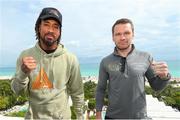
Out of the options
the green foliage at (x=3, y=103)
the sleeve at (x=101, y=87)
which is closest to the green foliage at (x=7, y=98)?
the green foliage at (x=3, y=103)

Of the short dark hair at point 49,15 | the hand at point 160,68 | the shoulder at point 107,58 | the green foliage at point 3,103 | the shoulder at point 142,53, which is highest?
the short dark hair at point 49,15

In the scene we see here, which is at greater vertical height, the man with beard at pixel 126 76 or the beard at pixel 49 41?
the beard at pixel 49 41

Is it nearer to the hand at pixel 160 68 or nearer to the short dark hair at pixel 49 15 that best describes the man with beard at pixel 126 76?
the hand at pixel 160 68

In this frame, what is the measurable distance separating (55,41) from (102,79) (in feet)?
1.95

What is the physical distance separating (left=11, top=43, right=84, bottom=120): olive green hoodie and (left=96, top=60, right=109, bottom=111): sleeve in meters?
0.23

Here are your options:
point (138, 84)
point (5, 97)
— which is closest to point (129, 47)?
point (138, 84)

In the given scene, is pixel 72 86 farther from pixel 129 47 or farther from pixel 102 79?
pixel 129 47

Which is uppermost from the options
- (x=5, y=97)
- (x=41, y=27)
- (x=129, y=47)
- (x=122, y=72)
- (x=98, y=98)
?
(x=41, y=27)

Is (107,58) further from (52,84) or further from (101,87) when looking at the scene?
(52,84)

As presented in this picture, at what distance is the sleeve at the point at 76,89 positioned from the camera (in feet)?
9.47

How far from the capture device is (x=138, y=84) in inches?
115

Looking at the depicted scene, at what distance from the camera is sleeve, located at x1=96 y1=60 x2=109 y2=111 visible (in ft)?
10.0

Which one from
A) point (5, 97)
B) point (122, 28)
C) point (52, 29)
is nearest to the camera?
point (52, 29)

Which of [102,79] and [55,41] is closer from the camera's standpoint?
[55,41]
